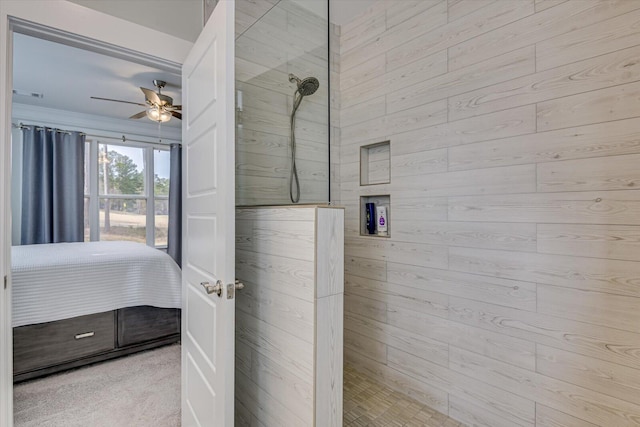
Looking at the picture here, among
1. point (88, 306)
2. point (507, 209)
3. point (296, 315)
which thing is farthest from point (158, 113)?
point (507, 209)

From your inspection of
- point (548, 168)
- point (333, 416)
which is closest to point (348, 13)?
point (548, 168)

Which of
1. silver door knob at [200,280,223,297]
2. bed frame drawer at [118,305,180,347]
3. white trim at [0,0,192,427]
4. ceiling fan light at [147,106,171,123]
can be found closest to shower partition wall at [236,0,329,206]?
silver door knob at [200,280,223,297]

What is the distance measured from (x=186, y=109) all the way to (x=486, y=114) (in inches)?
63.8

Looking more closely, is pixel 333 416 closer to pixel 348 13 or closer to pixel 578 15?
pixel 578 15

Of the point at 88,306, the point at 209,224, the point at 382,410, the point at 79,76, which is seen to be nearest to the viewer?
the point at 209,224

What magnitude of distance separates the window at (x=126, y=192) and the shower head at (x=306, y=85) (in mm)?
4351

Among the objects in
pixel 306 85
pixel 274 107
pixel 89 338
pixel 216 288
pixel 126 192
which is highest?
pixel 306 85

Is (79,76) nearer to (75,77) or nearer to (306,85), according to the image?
(75,77)

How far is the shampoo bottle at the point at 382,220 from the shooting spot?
227cm

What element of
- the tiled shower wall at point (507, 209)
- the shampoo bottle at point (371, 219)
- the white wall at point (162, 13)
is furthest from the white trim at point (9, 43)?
the shampoo bottle at point (371, 219)

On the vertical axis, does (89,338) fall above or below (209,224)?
below

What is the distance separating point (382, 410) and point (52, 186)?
4785 mm

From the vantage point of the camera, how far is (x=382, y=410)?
6.32ft

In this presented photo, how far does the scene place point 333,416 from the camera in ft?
4.02
